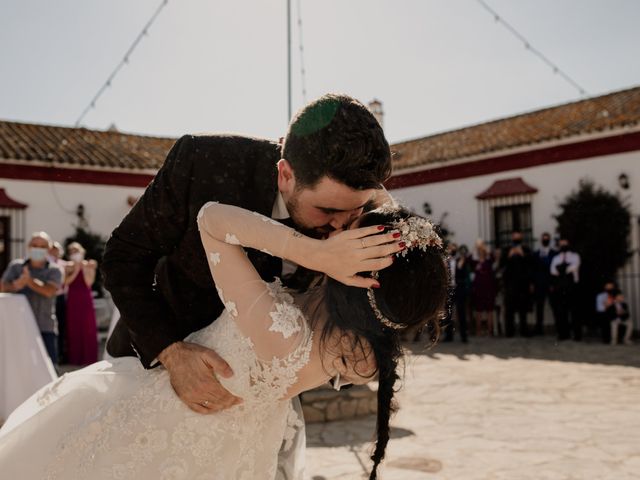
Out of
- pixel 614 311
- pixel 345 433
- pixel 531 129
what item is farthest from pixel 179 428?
pixel 531 129

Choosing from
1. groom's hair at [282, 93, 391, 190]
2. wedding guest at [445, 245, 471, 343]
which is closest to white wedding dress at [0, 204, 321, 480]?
groom's hair at [282, 93, 391, 190]

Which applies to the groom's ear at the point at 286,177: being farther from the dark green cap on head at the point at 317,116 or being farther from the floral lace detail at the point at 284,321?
the floral lace detail at the point at 284,321

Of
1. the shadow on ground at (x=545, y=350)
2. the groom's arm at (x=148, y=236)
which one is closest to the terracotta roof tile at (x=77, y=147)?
the shadow on ground at (x=545, y=350)

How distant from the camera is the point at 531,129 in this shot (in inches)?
628

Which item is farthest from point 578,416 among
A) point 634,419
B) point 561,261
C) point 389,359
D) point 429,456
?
point 561,261

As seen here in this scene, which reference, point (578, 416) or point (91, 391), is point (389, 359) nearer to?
point (91, 391)

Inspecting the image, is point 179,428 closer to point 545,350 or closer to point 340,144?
point 340,144

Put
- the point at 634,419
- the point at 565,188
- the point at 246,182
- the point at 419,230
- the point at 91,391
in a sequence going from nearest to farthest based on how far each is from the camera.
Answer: the point at 419,230 < the point at 91,391 < the point at 246,182 < the point at 634,419 < the point at 565,188

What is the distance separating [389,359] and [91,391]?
869mm

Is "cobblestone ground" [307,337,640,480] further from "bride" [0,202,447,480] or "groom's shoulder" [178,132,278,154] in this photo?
"groom's shoulder" [178,132,278,154]

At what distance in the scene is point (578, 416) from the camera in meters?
5.50

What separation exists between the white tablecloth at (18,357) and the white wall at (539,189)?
8.38 m

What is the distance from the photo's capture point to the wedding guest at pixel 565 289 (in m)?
11.4

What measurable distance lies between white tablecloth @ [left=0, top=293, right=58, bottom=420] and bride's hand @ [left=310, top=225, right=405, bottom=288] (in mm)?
5246
